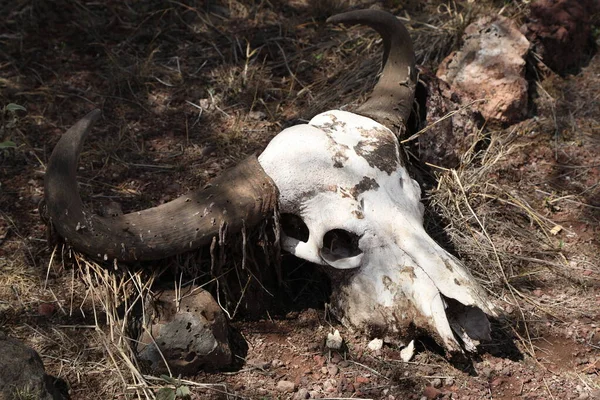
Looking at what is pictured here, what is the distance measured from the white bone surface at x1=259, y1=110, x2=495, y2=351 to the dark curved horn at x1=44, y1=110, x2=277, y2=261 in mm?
143

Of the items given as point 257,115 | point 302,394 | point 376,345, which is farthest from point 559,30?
point 302,394

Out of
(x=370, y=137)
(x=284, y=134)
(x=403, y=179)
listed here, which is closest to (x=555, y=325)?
(x=403, y=179)

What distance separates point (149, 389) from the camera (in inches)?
137

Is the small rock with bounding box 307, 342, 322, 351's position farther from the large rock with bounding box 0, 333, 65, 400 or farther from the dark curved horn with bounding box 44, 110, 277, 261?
the large rock with bounding box 0, 333, 65, 400

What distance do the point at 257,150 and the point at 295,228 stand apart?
1.26m

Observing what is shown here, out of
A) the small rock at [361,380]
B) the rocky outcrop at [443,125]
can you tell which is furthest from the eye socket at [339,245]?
the rocky outcrop at [443,125]

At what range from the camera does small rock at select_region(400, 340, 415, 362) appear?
12.4ft

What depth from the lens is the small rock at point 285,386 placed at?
3631 millimetres

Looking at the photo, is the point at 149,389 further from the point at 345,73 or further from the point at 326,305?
the point at 345,73

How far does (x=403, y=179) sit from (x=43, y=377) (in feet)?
6.61

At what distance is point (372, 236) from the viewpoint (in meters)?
3.76

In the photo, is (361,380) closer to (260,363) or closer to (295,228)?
(260,363)

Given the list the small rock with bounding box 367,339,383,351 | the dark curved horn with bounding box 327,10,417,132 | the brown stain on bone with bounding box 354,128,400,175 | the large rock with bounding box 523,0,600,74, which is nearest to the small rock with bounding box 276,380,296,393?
the small rock with bounding box 367,339,383,351

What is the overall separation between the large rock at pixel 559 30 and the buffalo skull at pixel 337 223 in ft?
7.28
